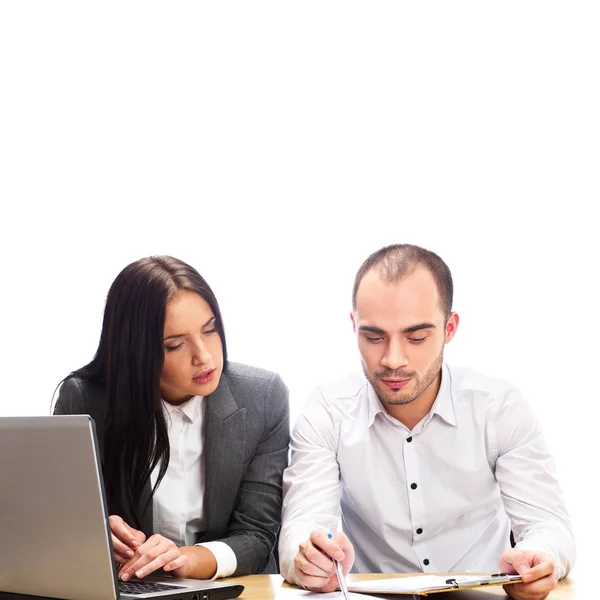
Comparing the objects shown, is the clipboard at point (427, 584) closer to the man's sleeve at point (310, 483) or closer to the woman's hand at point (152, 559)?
the man's sleeve at point (310, 483)

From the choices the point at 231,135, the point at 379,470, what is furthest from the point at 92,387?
the point at 231,135

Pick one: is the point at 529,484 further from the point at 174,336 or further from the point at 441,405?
the point at 174,336

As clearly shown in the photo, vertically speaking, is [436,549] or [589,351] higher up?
[589,351]

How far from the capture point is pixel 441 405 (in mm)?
2232

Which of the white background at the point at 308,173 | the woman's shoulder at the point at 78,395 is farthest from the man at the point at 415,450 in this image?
the white background at the point at 308,173

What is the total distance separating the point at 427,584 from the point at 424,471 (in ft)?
2.06

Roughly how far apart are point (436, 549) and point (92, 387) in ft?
3.34

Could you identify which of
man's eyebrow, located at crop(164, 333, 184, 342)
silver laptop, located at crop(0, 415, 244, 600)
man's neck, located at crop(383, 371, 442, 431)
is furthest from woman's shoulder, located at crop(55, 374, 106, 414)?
man's neck, located at crop(383, 371, 442, 431)

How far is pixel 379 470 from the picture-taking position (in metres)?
2.22

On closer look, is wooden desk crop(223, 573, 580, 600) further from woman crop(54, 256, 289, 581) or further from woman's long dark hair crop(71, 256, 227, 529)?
woman's long dark hair crop(71, 256, 227, 529)

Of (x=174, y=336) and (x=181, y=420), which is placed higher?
(x=174, y=336)

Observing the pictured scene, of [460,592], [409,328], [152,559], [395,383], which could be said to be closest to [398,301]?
[409,328]

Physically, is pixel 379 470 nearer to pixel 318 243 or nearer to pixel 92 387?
pixel 92 387

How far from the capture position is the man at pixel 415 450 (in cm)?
208
